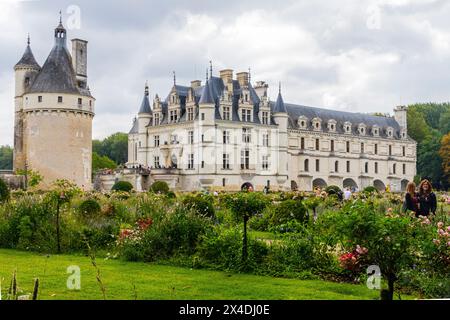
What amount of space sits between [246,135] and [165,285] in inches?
1199

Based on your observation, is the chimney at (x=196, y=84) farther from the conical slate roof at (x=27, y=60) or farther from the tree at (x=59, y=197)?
the tree at (x=59, y=197)

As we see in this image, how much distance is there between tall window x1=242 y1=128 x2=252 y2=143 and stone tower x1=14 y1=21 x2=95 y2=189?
8850 mm

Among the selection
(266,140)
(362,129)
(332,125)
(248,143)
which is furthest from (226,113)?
(362,129)

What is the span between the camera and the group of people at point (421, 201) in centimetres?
A: 886

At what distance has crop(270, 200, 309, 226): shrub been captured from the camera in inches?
539

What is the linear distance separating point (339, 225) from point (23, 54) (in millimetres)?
29962

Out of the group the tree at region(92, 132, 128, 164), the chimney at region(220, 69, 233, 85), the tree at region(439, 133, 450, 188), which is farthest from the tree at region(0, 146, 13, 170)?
the tree at region(439, 133, 450, 188)

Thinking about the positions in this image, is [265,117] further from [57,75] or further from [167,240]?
[167,240]

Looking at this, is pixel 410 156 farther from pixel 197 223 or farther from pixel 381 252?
pixel 381 252

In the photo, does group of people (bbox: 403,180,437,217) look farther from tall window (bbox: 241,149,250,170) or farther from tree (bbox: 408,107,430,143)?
tree (bbox: 408,107,430,143)

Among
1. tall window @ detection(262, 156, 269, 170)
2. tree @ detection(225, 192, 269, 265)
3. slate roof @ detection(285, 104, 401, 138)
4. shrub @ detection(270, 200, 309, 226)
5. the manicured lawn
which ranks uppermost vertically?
slate roof @ detection(285, 104, 401, 138)

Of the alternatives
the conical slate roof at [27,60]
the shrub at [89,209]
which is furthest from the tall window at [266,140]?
the shrub at [89,209]

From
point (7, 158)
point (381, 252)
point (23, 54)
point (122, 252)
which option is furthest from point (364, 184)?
point (381, 252)

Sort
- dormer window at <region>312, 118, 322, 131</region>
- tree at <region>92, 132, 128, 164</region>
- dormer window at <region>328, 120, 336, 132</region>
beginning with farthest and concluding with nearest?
1. tree at <region>92, 132, 128, 164</region>
2. dormer window at <region>328, 120, 336, 132</region>
3. dormer window at <region>312, 118, 322, 131</region>
